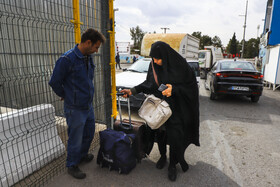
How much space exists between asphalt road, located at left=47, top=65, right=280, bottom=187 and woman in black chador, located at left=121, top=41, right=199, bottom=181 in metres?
0.31

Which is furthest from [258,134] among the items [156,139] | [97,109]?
[97,109]

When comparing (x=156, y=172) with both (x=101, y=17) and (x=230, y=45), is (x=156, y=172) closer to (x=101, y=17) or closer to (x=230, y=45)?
(x=101, y=17)

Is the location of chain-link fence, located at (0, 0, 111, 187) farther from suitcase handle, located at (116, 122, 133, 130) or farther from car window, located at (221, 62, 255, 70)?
car window, located at (221, 62, 255, 70)

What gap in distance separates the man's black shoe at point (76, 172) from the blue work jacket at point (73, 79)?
2.94 feet

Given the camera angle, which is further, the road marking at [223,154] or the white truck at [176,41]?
the white truck at [176,41]

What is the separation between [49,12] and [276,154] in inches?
168

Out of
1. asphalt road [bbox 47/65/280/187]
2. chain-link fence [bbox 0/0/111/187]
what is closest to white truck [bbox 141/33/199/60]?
asphalt road [bbox 47/65/280/187]

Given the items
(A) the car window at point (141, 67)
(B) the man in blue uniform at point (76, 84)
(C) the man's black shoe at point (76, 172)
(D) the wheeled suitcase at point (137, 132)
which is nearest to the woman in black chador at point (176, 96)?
(D) the wheeled suitcase at point (137, 132)

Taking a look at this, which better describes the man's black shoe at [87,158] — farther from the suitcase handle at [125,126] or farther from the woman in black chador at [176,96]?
the woman in black chador at [176,96]

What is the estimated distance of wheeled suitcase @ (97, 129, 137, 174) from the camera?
2.62 m

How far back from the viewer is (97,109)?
377 cm

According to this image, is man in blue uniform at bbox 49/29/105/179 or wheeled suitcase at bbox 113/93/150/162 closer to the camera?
man in blue uniform at bbox 49/29/105/179

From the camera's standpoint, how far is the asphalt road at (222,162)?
8.63ft

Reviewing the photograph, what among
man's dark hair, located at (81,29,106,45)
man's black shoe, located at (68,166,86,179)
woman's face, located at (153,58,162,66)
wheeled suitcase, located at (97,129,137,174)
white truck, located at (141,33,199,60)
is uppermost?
white truck, located at (141,33,199,60)
